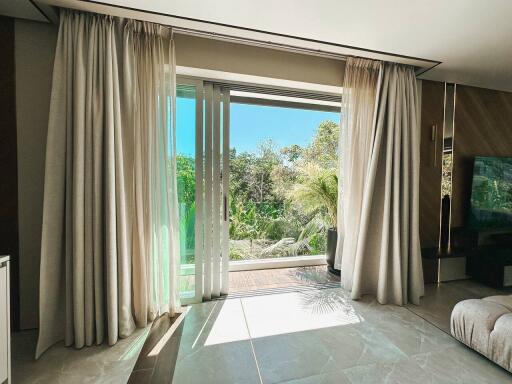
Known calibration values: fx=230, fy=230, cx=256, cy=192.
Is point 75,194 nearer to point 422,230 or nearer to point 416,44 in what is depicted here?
point 416,44

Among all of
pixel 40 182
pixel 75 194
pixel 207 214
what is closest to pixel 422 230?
pixel 207 214

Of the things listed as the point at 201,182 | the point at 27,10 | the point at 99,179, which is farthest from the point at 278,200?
the point at 27,10

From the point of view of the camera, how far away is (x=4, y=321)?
1.18 m

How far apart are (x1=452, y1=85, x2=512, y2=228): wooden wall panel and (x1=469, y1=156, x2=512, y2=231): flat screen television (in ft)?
0.26

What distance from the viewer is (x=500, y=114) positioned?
112 inches

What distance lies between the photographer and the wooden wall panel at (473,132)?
8.90 ft

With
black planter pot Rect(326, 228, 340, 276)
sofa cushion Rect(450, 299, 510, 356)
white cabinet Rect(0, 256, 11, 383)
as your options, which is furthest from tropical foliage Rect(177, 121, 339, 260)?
white cabinet Rect(0, 256, 11, 383)

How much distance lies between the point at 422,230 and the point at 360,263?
100cm

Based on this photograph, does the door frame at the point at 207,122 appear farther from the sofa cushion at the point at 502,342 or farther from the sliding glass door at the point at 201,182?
the sofa cushion at the point at 502,342

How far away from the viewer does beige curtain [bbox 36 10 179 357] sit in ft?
5.16

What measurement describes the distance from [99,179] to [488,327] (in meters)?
2.81

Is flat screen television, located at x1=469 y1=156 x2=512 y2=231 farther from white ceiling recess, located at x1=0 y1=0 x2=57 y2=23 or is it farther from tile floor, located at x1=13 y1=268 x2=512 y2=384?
white ceiling recess, located at x1=0 y1=0 x2=57 y2=23

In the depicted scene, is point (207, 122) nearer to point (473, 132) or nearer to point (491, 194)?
point (473, 132)

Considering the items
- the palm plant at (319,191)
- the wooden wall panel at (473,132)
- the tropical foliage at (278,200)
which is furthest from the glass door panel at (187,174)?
the wooden wall panel at (473,132)
